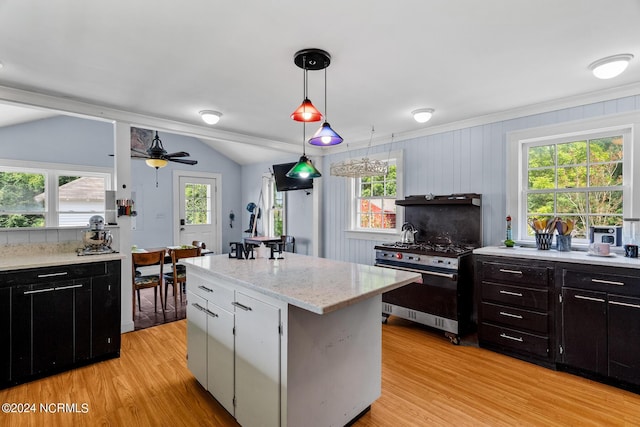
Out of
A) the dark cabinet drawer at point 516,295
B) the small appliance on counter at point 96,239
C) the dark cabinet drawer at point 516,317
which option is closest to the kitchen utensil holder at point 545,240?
the dark cabinet drawer at point 516,295

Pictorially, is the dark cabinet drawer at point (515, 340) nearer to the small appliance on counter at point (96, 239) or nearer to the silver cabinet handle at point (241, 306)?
the silver cabinet handle at point (241, 306)

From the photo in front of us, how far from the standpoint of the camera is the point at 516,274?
2881mm

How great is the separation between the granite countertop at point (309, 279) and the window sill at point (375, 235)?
2.04 m

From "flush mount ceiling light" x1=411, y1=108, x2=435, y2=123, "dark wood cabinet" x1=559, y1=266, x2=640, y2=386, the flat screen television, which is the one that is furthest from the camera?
the flat screen television

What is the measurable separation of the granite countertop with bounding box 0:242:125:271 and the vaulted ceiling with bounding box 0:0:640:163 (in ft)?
4.46

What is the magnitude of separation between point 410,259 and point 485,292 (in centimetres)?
81

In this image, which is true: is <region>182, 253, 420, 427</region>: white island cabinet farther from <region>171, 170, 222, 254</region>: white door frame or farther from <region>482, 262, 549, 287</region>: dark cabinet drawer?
<region>171, 170, 222, 254</region>: white door frame

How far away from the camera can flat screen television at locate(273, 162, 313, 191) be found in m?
5.83

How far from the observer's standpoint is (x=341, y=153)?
17.1 ft

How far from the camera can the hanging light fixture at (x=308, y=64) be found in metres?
2.12

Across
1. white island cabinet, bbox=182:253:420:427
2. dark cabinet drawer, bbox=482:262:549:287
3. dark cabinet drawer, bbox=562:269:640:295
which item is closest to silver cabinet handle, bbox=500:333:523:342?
dark cabinet drawer, bbox=482:262:549:287

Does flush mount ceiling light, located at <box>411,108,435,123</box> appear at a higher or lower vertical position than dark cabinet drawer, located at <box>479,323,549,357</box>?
higher

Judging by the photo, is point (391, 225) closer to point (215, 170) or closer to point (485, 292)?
point (485, 292)

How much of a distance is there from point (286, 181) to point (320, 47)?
Answer: 4.15 m
